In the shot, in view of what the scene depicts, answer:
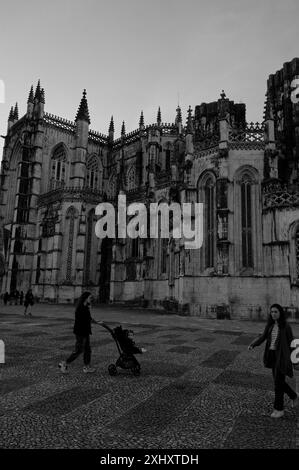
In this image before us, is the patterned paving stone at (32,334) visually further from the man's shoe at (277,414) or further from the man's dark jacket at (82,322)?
the man's shoe at (277,414)

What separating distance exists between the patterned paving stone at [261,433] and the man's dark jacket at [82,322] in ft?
12.2

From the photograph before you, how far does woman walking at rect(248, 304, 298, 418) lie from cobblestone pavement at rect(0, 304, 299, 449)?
0.89ft

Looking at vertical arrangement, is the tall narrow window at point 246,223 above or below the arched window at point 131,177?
below

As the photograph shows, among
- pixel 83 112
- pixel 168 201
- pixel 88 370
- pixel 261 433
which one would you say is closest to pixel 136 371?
pixel 88 370

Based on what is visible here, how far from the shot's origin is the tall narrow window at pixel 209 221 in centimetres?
2473

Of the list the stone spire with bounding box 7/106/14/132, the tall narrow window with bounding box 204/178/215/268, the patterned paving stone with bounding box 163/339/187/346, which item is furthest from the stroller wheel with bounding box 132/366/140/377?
the stone spire with bounding box 7/106/14/132

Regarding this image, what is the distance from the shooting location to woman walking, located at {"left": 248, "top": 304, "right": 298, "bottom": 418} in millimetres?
5121

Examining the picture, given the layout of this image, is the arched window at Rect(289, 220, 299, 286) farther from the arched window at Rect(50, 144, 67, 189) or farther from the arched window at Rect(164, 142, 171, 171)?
the arched window at Rect(50, 144, 67, 189)

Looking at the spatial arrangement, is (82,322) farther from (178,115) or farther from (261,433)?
(178,115)

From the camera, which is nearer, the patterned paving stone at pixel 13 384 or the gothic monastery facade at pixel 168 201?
the patterned paving stone at pixel 13 384

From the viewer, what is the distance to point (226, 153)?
80.1ft

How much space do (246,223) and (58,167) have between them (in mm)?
29430

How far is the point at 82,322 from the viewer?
24.8 feet

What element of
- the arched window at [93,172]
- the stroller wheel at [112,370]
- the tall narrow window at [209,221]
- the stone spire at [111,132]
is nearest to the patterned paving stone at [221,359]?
the stroller wheel at [112,370]
